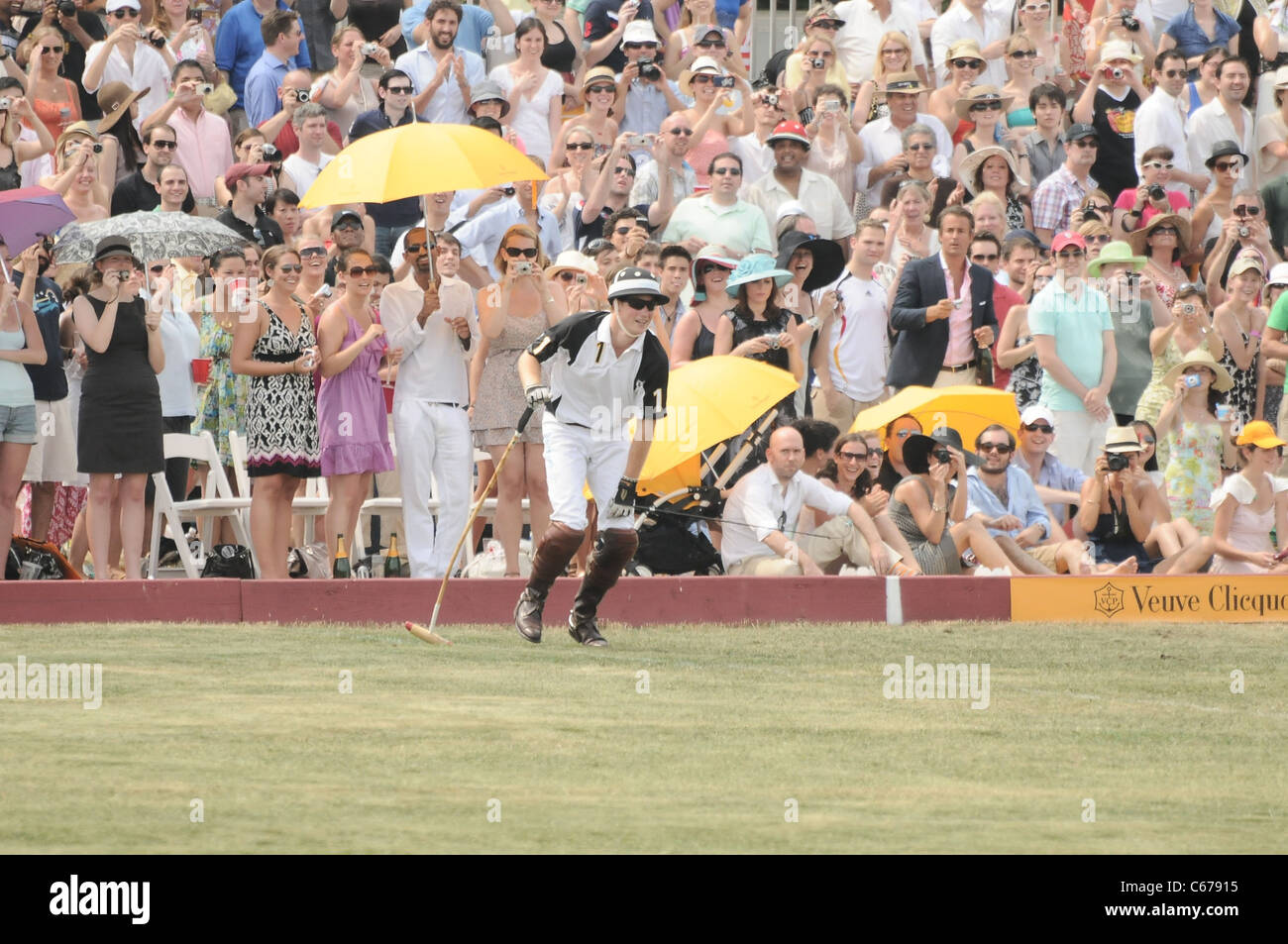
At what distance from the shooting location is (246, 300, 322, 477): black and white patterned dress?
12.4 m

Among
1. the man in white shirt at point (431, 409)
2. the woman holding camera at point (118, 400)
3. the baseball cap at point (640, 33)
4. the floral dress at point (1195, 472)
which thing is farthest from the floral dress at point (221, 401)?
the floral dress at point (1195, 472)

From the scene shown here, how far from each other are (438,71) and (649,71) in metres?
1.65

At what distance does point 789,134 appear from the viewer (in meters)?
15.7

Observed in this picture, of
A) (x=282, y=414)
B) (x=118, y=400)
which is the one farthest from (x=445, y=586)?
(x=118, y=400)

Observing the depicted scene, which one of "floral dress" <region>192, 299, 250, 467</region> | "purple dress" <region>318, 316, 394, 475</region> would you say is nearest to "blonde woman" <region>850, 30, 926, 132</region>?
"floral dress" <region>192, 299, 250, 467</region>

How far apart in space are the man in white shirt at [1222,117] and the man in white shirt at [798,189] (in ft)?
10.4

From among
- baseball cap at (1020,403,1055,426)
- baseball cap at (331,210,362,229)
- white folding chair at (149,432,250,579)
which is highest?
baseball cap at (331,210,362,229)

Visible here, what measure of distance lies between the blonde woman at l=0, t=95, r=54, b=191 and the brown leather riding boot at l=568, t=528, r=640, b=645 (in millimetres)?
5779

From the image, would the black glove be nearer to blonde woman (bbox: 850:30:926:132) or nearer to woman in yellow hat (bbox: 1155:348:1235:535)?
woman in yellow hat (bbox: 1155:348:1235:535)

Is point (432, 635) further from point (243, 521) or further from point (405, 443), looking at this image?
point (243, 521)

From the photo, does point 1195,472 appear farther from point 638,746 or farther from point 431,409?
point 638,746

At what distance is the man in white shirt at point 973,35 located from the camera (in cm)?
1831

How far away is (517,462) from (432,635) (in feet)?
6.34

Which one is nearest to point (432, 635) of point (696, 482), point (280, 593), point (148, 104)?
point (280, 593)
